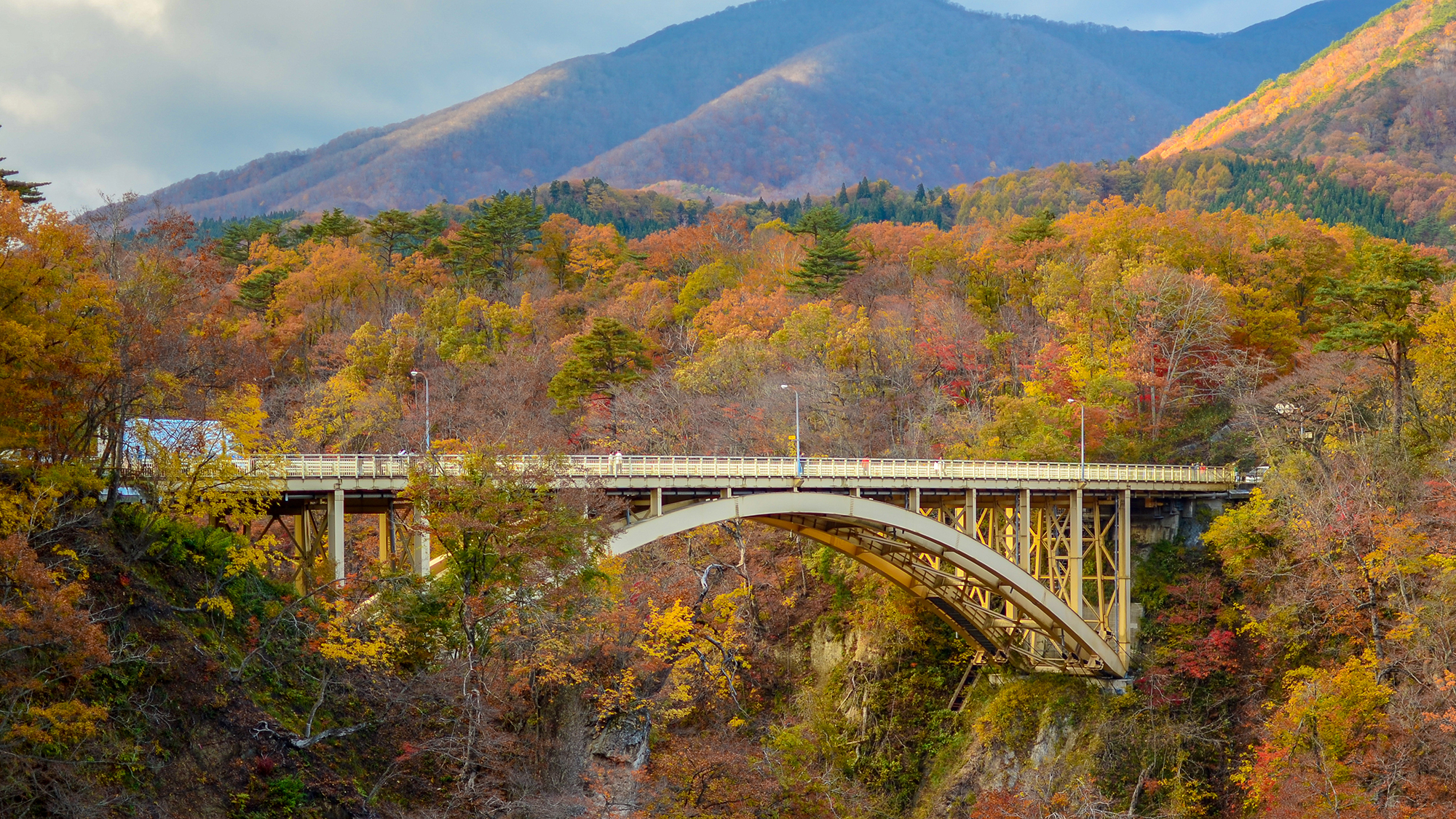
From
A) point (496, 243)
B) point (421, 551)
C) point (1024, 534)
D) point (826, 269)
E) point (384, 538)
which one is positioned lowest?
point (1024, 534)

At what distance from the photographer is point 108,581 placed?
23734 mm

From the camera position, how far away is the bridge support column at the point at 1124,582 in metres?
41.8

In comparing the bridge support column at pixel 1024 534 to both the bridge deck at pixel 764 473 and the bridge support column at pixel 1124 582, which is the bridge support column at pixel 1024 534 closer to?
the bridge deck at pixel 764 473

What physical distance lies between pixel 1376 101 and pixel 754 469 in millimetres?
108824

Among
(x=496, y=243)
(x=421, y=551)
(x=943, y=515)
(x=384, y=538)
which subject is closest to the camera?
(x=421, y=551)

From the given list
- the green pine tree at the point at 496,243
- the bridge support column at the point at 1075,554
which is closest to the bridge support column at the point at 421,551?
the bridge support column at the point at 1075,554

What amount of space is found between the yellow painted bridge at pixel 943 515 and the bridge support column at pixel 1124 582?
0.05 meters

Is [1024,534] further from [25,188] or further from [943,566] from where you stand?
[25,188]

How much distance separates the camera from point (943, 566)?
136 ft

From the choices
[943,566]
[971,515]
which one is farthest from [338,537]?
[943,566]

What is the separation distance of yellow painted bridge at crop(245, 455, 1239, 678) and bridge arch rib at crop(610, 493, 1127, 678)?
6cm

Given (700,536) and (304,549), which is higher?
(304,549)

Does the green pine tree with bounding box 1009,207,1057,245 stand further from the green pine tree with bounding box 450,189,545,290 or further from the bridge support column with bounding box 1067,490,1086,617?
the green pine tree with bounding box 450,189,545,290

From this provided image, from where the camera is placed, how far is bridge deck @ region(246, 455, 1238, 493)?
91.4 ft
